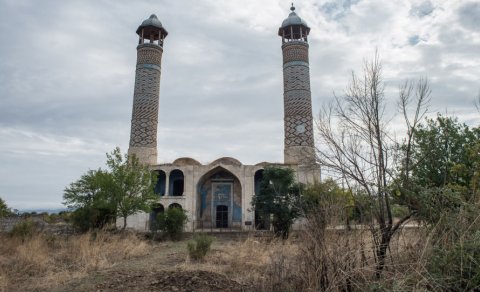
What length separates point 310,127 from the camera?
77.6 feet

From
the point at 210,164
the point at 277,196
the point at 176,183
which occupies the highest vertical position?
the point at 210,164

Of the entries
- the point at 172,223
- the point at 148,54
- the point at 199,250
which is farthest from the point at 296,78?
the point at 199,250

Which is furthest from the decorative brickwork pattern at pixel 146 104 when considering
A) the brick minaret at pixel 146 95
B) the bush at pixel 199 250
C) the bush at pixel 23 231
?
the bush at pixel 199 250

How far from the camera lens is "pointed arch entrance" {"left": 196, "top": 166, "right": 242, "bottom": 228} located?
926 inches

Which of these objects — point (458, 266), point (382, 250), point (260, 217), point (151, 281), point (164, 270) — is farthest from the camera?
point (260, 217)

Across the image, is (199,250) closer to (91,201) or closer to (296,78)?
(91,201)

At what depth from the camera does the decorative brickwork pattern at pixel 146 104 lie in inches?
930

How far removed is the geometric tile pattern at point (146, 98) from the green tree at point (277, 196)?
969 centimetres

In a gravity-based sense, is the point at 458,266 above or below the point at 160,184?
below

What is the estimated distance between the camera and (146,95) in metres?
24.5

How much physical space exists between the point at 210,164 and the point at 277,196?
8.38 metres

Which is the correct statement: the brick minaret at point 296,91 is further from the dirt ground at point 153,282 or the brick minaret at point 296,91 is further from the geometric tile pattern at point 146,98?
the dirt ground at point 153,282

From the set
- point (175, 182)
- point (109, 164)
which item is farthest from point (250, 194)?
point (109, 164)

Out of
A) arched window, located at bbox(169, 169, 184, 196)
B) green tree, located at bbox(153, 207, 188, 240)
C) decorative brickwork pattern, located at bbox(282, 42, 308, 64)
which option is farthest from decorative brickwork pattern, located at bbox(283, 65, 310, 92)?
green tree, located at bbox(153, 207, 188, 240)
